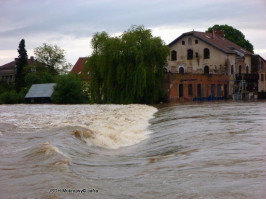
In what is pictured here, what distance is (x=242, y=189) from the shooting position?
6.54 meters

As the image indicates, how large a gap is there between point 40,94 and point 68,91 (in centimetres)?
1087

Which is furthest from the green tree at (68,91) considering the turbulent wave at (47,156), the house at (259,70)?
the turbulent wave at (47,156)

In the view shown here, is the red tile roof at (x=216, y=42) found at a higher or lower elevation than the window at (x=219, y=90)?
higher

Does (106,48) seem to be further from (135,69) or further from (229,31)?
(229,31)

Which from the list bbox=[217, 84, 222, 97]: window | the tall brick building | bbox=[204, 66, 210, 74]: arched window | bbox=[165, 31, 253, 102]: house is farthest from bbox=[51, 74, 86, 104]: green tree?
bbox=[217, 84, 222, 97]: window

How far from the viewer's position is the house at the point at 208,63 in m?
55.6

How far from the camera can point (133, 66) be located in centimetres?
4547

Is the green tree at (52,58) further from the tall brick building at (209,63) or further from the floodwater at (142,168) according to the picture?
the floodwater at (142,168)

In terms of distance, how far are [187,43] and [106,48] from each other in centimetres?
1733

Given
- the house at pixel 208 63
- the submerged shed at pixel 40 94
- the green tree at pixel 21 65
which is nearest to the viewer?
the house at pixel 208 63

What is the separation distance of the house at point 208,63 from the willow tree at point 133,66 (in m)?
9.19

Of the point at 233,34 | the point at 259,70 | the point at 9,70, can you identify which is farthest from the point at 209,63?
the point at 9,70

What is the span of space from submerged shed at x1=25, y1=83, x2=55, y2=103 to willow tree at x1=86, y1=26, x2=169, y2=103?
22.6 m

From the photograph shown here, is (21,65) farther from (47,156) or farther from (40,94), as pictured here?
(47,156)
